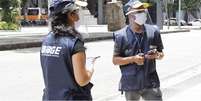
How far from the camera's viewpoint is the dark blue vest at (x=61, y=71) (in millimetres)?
4328

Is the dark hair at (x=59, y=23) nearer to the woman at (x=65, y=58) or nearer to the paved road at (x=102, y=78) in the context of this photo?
the woman at (x=65, y=58)

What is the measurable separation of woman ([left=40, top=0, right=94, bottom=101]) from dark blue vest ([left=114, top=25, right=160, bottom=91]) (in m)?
1.43

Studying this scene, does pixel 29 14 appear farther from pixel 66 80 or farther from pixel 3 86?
pixel 66 80

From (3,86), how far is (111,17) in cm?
3241

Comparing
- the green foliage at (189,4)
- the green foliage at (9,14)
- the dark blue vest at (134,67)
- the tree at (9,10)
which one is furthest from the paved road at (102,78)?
the green foliage at (189,4)

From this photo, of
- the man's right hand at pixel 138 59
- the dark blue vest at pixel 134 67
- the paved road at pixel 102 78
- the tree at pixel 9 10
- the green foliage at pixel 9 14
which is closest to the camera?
the man's right hand at pixel 138 59

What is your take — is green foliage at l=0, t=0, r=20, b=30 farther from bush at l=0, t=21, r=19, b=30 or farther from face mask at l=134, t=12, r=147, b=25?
face mask at l=134, t=12, r=147, b=25

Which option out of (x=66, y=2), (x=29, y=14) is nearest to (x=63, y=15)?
(x=66, y=2)

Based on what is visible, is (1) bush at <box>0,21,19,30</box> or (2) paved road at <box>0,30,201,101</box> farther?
(1) bush at <box>0,21,19,30</box>

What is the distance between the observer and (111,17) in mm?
44812

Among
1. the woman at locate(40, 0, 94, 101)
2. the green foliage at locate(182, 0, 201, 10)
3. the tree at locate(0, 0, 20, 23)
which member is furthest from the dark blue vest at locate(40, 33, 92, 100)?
the green foliage at locate(182, 0, 201, 10)

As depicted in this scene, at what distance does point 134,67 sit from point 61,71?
1.62 meters

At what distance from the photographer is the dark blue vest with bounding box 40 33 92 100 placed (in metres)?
4.33

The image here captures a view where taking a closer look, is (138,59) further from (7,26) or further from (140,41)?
(7,26)
